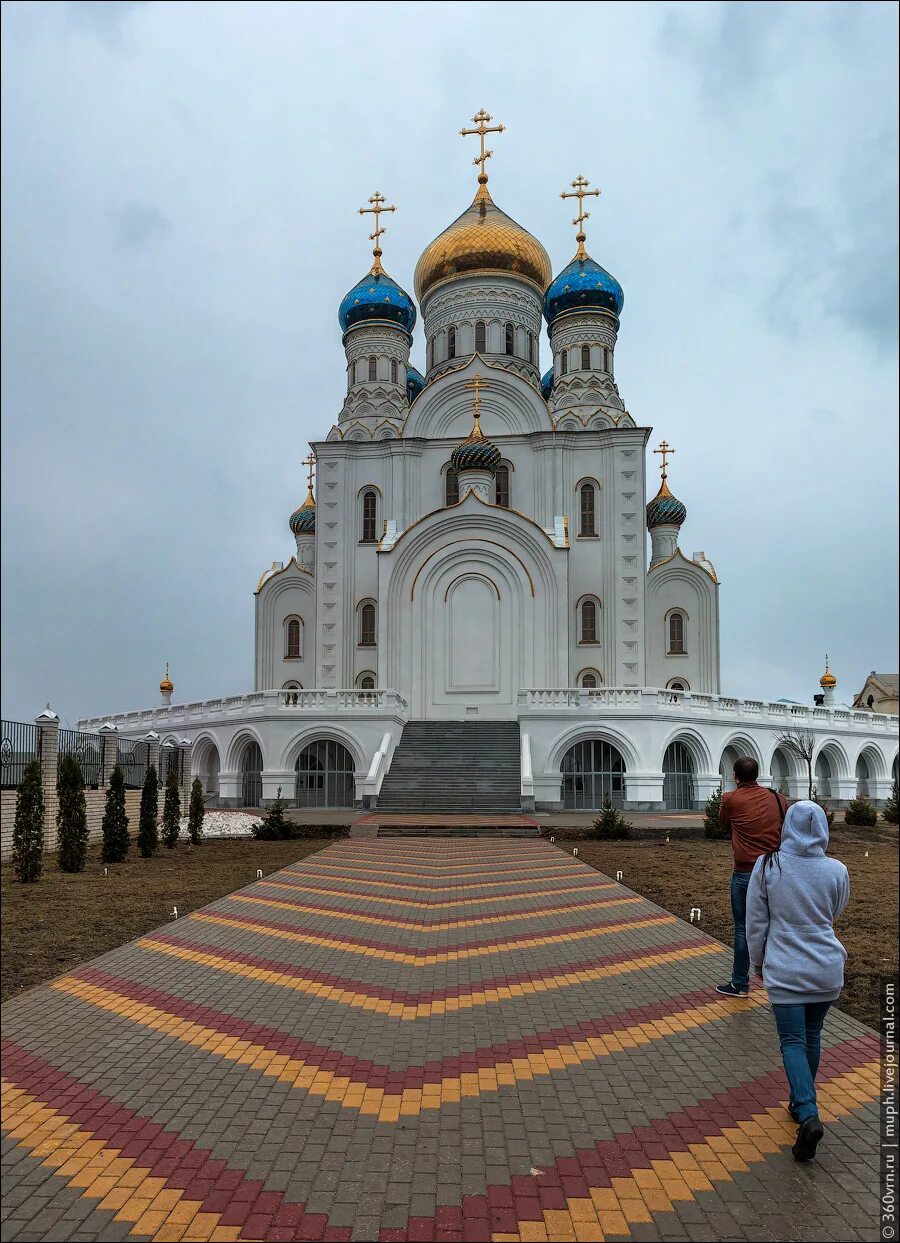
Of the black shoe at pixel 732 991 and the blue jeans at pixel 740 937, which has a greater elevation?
the blue jeans at pixel 740 937

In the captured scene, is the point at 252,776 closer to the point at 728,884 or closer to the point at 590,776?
the point at 590,776

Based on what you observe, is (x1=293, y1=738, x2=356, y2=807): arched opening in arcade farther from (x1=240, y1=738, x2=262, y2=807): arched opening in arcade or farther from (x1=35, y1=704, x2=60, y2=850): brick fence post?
(x1=35, y1=704, x2=60, y2=850): brick fence post

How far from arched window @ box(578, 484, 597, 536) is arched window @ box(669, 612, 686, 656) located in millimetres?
4682

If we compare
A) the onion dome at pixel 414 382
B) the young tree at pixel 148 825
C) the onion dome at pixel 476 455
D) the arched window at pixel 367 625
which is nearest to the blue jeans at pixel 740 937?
the young tree at pixel 148 825

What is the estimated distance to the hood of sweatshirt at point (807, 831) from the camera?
14.5ft

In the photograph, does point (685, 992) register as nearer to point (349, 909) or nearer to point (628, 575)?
point (349, 909)

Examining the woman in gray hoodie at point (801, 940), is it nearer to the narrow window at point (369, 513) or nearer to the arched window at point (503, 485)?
the arched window at point (503, 485)

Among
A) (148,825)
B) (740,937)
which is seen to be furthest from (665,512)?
(740,937)

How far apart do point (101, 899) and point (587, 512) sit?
2448 centimetres

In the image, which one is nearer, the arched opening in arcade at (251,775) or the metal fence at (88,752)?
the metal fence at (88,752)

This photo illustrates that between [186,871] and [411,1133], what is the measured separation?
388 inches

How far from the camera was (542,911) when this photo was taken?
970cm

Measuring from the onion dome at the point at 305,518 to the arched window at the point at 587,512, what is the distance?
11.4m

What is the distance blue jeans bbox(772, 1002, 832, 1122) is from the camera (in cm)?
420
